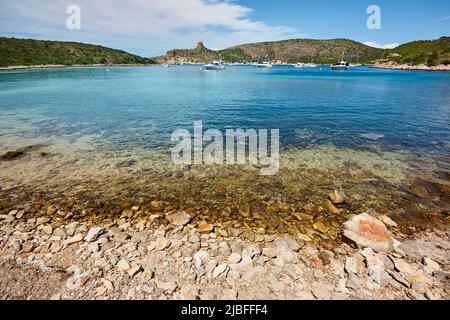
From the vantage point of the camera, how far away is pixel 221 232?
8766 millimetres

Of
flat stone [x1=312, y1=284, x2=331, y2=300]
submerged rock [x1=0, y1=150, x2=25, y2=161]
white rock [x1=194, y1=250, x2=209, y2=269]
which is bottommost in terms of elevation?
flat stone [x1=312, y1=284, x2=331, y2=300]

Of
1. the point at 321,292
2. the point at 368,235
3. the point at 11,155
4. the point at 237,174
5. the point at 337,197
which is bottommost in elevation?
the point at 321,292

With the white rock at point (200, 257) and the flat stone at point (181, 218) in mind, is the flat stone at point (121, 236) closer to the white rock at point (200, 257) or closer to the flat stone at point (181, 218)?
the flat stone at point (181, 218)

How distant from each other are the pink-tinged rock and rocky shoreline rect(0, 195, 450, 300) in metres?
0.03

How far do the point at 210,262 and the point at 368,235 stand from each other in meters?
5.57

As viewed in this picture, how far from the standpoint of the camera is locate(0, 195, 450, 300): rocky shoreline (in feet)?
19.9

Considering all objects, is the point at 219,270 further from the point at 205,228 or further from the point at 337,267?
the point at 337,267

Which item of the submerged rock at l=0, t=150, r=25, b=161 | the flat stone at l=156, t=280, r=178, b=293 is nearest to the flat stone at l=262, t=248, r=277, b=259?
the flat stone at l=156, t=280, r=178, b=293

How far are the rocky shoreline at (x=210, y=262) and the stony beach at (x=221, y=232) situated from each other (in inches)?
1.3

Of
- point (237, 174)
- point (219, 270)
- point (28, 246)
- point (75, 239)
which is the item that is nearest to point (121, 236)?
point (75, 239)

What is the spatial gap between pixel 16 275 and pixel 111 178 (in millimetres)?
7114

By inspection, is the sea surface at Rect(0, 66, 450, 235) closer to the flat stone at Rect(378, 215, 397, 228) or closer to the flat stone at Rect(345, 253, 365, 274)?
the flat stone at Rect(378, 215, 397, 228)

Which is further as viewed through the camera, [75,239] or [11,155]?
[11,155]

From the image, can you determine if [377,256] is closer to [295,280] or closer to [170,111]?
[295,280]
